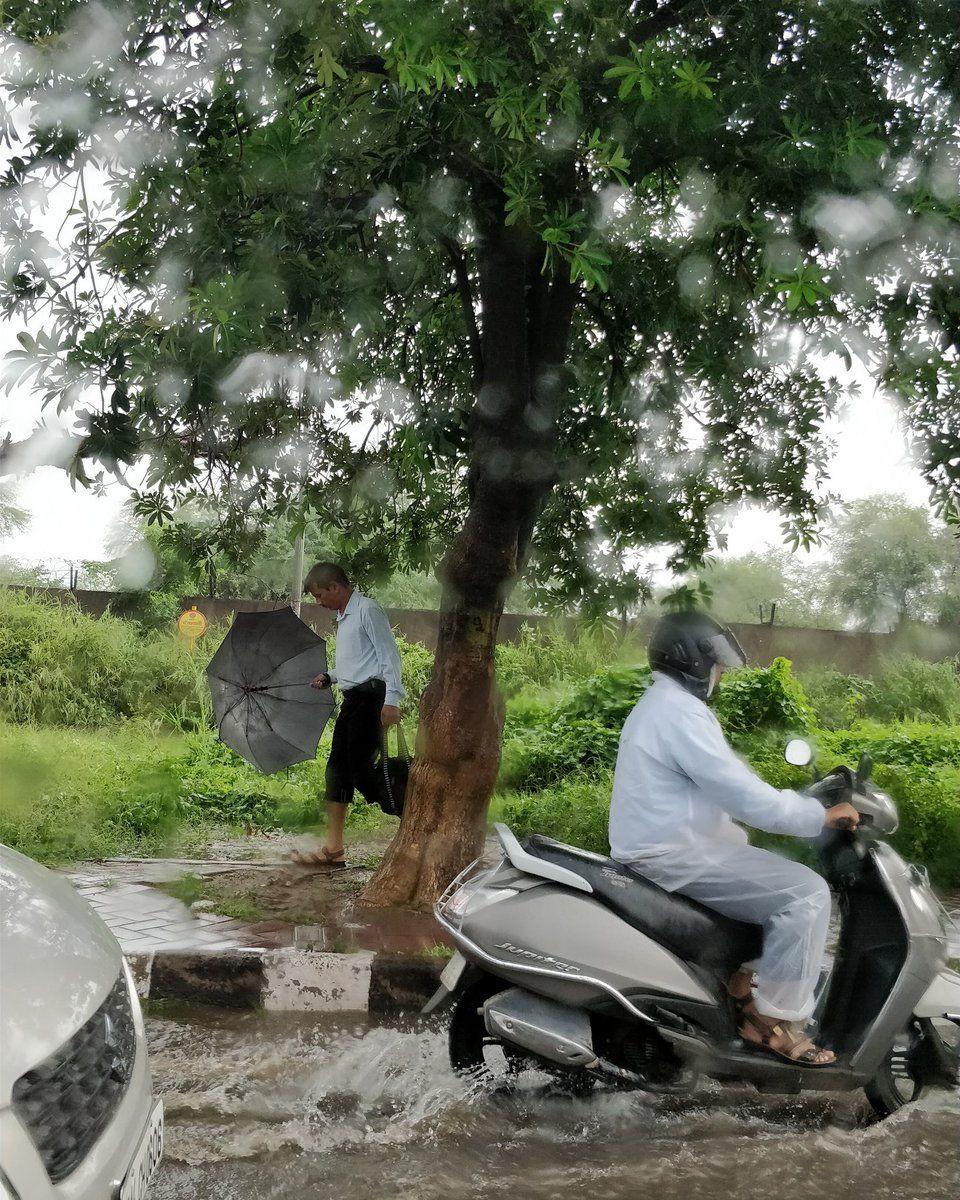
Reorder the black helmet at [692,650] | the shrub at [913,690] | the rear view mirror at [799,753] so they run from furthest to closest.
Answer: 1. the shrub at [913,690]
2. the black helmet at [692,650]
3. the rear view mirror at [799,753]

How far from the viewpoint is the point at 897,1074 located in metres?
3.65

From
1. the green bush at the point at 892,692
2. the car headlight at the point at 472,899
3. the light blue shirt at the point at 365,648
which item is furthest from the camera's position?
the green bush at the point at 892,692

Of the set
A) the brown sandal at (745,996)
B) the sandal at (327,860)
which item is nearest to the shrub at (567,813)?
the sandal at (327,860)

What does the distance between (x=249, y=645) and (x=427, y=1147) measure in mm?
4563

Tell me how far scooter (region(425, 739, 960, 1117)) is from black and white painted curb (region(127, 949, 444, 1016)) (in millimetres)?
1150

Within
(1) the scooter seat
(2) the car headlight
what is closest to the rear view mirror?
(1) the scooter seat

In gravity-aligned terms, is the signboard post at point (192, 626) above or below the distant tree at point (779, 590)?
below

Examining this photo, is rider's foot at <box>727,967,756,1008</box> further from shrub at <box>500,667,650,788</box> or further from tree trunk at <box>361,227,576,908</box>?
shrub at <box>500,667,650,788</box>

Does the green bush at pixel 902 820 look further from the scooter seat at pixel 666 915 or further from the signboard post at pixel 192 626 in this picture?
the signboard post at pixel 192 626

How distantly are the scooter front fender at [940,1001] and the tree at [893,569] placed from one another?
1276 centimetres

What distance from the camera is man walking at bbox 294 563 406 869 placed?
6914 mm

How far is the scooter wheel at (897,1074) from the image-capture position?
11.8 feet

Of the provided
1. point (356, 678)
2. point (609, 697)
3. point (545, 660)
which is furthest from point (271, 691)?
point (545, 660)

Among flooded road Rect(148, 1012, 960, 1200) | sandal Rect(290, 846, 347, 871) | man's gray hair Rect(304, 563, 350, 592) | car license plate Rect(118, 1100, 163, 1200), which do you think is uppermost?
man's gray hair Rect(304, 563, 350, 592)
